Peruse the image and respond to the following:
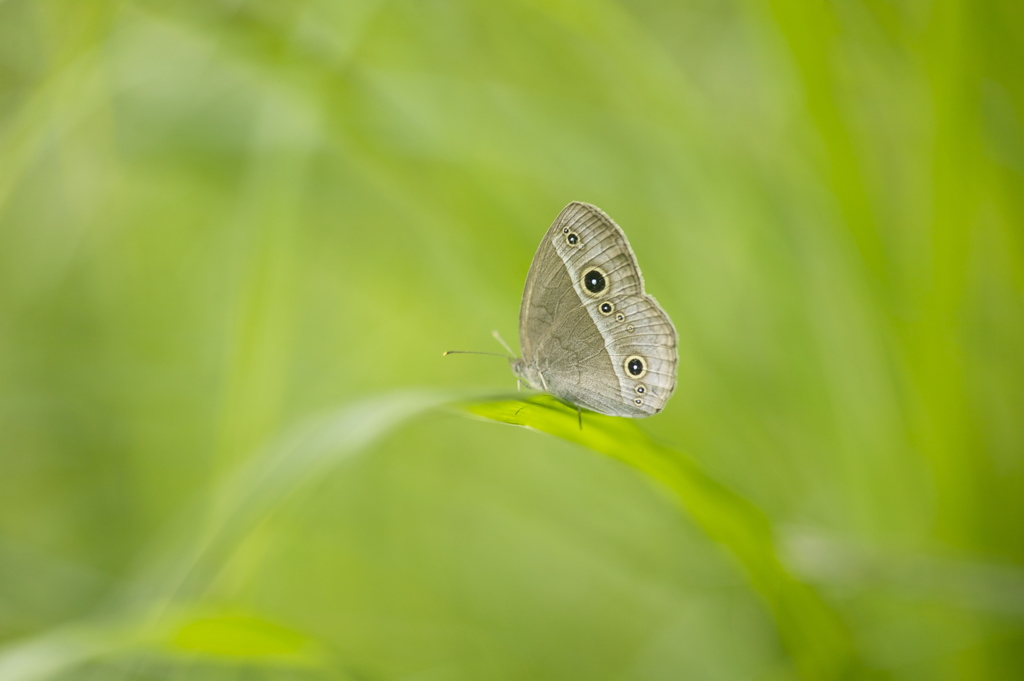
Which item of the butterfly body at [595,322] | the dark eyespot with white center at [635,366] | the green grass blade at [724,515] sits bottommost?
the green grass blade at [724,515]

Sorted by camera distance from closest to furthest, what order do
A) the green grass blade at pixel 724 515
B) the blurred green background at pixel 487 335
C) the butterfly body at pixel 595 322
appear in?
1. the green grass blade at pixel 724 515
2. the blurred green background at pixel 487 335
3. the butterfly body at pixel 595 322

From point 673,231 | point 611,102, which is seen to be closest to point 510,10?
point 611,102

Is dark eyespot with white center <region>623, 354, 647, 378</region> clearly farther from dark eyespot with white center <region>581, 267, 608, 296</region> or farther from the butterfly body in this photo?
dark eyespot with white center <region>581, 267, 608, 296</region>

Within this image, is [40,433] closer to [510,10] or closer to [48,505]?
[48,505]

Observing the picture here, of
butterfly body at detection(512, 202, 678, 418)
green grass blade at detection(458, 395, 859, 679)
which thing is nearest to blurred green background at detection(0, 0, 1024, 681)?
green grass blade at detection(458, 395, 859, 679)

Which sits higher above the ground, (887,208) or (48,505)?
(887,208)

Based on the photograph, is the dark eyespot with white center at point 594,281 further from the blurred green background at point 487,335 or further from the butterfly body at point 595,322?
the blurred green background at point 487,335

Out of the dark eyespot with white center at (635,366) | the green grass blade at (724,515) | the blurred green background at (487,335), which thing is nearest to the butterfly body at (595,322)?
the dark eyespot with white center at (635,366)
